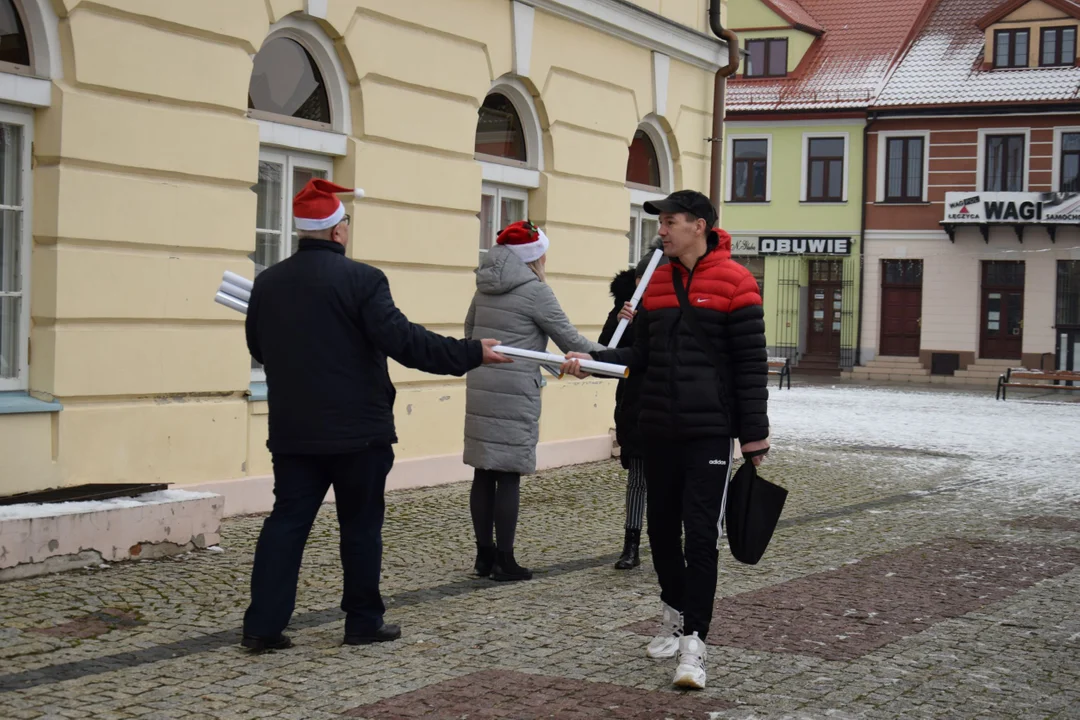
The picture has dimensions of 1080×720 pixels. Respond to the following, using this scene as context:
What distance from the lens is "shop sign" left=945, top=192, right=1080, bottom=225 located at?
37.1 meters

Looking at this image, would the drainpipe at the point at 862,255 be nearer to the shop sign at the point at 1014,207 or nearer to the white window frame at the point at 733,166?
the shop sign at the point at 1014,207

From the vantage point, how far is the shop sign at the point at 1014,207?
37.1 meters

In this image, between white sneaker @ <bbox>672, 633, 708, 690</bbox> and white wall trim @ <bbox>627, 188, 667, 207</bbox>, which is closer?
white sneaker @ <bbox>672, 633, 708, 690</bbox>

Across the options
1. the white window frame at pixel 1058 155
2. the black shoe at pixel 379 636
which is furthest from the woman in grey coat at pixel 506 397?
the white window frame at pixel 1058 155

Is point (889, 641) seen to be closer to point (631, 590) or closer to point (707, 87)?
point (631, 590)

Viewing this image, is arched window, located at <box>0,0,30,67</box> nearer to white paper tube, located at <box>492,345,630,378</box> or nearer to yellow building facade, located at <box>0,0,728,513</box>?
yellow building facade, located at <box>0,0,728,513</box>

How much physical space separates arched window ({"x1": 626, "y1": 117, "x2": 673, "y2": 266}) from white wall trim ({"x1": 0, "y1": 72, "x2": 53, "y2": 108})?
7590 millimetres

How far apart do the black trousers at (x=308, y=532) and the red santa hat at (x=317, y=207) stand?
0.97 meters

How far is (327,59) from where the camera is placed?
10.7m

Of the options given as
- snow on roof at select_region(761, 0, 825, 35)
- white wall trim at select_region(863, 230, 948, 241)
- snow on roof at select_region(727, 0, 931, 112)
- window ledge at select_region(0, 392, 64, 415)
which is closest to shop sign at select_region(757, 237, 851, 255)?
white wall trim at select_region(863, 230, 948, 241)

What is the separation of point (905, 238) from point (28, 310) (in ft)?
110

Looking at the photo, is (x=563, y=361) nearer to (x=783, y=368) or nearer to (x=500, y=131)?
(x=500, y=131)

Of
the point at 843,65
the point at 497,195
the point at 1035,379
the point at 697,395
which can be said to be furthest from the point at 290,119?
the point at 843,65

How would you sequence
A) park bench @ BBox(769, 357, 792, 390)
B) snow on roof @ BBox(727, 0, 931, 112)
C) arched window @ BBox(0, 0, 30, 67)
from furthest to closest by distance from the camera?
snow on roof @ BBox(727, 0, 931, 112) < park bench @ BBox(769, 357, 792, 390) < arched window @ BBox(0, 0, 30, 67)
